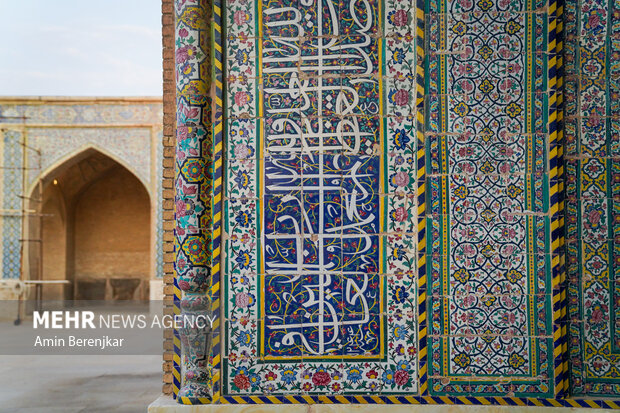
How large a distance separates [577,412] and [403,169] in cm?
171

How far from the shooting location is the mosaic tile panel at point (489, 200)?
336cm

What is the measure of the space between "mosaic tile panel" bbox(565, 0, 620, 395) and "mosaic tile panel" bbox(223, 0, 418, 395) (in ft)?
3.13

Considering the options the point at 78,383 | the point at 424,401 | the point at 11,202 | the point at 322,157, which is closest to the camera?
the point at 424,401

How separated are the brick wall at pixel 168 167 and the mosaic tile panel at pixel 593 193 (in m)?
2.50

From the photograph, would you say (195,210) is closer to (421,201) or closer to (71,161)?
(421,201)

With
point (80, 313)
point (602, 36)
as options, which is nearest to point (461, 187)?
point (602, 36)

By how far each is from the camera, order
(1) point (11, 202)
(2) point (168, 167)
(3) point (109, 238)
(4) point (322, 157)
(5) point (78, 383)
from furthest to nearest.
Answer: (3) point (109, 238), (1) point (11, 202), (5) point (78, 383), (2) point (168, 167), (4) point (322, 157)

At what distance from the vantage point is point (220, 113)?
348 centimetres

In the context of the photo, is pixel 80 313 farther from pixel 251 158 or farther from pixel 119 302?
pixel 251 158

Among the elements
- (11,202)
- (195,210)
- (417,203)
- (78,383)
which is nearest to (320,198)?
(417,203)

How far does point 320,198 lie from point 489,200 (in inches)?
39.6

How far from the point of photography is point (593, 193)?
3410 millimetres

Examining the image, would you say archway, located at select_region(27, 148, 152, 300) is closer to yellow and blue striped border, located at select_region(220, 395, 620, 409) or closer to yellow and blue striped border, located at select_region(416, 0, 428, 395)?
yellow and blue striped border, located at select_region(220, 395, 620, 409)

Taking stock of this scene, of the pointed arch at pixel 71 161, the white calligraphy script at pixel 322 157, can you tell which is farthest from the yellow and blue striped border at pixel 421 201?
the pointed arch at pixel 71 161
